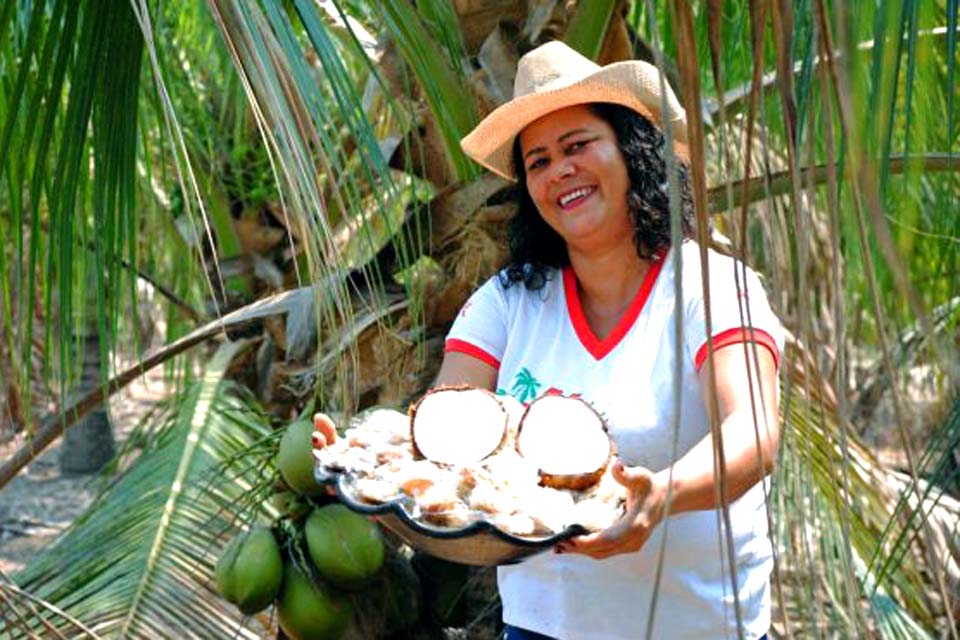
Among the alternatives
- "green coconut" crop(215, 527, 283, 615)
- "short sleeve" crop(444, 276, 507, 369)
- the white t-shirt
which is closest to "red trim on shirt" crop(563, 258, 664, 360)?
the white t-shirt

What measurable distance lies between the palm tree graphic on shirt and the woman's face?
17 centimetres

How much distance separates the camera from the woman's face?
6.07ft

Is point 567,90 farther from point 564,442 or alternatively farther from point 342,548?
point 342,548

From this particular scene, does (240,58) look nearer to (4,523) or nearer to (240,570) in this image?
(240,570)

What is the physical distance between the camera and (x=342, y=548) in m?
2.42

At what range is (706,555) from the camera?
1726 millimetres

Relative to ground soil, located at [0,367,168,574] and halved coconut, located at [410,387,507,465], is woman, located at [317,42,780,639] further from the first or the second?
ground soil, located at [0,367,168,574]

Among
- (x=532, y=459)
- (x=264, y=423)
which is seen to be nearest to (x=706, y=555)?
(x=532, y=459)

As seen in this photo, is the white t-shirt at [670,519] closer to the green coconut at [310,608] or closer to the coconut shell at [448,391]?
the coconut shell at [448,391]

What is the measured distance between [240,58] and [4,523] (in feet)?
17.4

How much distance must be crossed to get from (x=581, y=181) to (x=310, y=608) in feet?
Answer: 3.06

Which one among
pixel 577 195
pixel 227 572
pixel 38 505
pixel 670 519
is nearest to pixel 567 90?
pixel 577 195

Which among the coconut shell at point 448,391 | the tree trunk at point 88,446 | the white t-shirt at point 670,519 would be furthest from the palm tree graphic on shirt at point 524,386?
the tree trunk at point 88,446

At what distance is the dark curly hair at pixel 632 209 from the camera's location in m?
1.85
